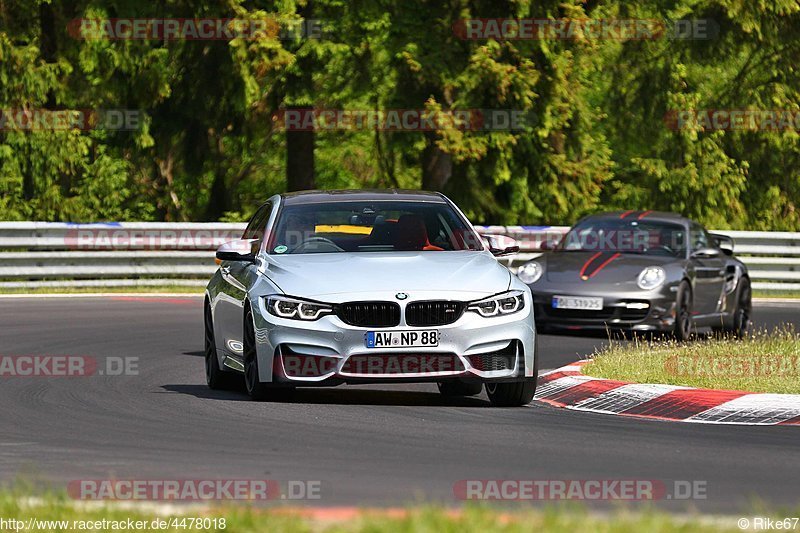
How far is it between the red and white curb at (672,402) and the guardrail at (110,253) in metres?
11.6

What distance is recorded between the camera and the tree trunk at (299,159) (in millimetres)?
33312

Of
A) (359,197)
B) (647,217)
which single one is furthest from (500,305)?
(647,217)

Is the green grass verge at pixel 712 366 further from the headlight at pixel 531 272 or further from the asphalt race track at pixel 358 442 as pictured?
the headlight at pixel 531 272

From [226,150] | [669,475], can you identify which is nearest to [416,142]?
[226,150]

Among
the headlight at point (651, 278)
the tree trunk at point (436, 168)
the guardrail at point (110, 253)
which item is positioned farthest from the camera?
the tree trunk at point (436, 168)

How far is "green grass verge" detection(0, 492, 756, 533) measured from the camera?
5945 mm

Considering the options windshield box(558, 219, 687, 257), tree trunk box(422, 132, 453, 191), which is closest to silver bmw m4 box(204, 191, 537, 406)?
windshield box(558, 219, 687, 257)

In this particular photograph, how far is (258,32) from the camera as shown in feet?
100

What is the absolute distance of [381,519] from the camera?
20.0 feet

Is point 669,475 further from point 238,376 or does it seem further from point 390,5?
point 390,5

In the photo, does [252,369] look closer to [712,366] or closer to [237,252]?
[237,252]

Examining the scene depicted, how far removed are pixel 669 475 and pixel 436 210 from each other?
4639mm

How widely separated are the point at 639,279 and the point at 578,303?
0.79 meters

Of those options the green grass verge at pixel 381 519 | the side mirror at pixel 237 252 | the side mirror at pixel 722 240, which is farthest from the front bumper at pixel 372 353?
the side mirror at pixel 722 240
